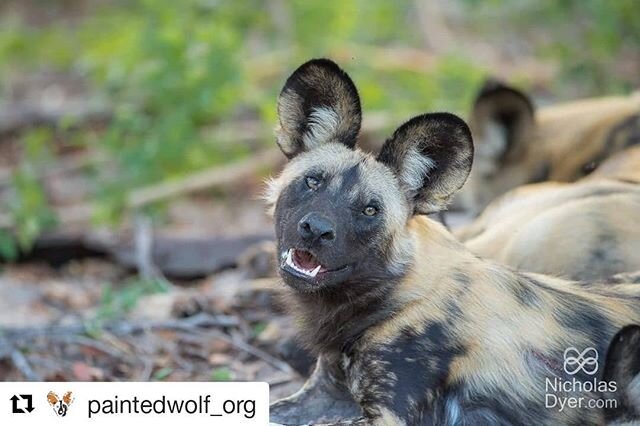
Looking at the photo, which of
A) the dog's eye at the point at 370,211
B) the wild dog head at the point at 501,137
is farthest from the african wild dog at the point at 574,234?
the wild dog head at the point at 501,137

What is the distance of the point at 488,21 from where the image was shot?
11.7m

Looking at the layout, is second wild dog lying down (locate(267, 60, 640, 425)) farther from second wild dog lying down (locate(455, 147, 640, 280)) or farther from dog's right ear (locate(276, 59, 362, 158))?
second wild dog lying down (locate(455, 147, 640, 280))

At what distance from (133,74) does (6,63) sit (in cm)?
363

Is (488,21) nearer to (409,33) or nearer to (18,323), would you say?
(409,33)

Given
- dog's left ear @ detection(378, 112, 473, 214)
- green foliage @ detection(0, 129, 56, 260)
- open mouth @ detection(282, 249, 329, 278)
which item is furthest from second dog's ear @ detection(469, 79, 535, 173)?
open mouth @ detection(282, 249, 329, 278)

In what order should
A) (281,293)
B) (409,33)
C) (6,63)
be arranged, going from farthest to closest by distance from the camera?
(6,63) < (409,33) < (281,293)

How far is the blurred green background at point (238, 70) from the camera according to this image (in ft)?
26.3

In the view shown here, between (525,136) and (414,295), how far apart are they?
10.3 feet

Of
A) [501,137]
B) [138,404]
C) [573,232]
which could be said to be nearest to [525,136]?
[501,137]

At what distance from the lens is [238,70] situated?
8016mm

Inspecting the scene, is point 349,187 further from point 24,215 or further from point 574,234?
point 24,215

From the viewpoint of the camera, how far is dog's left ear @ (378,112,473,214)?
3.83m

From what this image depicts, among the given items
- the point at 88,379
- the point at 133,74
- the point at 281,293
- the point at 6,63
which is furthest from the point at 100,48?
the point at 281,293

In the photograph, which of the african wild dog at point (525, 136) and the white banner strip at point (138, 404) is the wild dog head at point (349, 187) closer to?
the white banner strip at point (138, 404)
